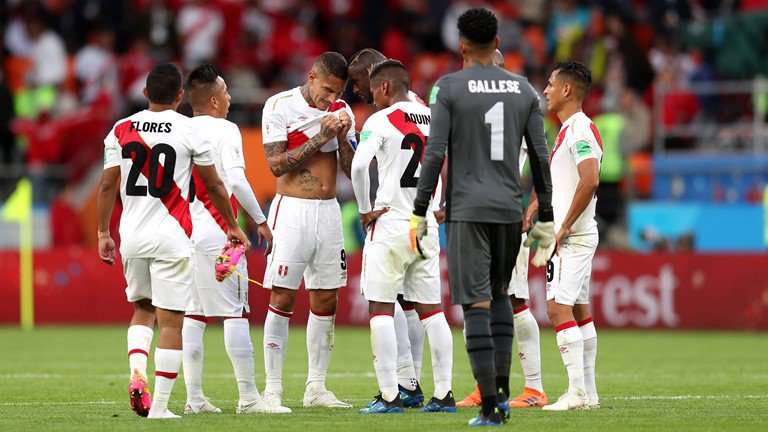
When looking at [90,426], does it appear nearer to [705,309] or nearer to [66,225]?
[705,309]

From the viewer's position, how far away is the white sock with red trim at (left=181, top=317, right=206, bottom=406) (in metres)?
11.3

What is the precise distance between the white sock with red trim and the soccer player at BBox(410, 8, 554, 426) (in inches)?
88.6

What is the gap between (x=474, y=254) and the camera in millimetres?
9945

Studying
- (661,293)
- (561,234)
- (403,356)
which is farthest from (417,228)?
(661,293)

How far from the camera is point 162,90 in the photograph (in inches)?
422

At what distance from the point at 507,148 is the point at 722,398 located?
3621mm

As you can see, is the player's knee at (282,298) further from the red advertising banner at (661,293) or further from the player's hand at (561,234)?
the red advertising banner at (661,293)

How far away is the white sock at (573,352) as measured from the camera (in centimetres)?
1140

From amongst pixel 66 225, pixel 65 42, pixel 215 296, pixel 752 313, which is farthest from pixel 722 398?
pixel 65 42

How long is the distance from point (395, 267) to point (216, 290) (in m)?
1.35

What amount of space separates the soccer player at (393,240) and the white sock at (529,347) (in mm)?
920

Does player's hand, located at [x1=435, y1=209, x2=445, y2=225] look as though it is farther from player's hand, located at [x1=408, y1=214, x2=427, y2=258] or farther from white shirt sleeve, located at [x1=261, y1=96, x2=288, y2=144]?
player's hand, located at [x1=408, y1=214, x2=427, y2=258]

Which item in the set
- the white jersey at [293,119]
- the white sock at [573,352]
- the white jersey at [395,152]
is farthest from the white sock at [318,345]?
the white sock at [573,352]

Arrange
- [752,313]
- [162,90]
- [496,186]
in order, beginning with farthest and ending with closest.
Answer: [752,313] → [162,90] → [496,186]
